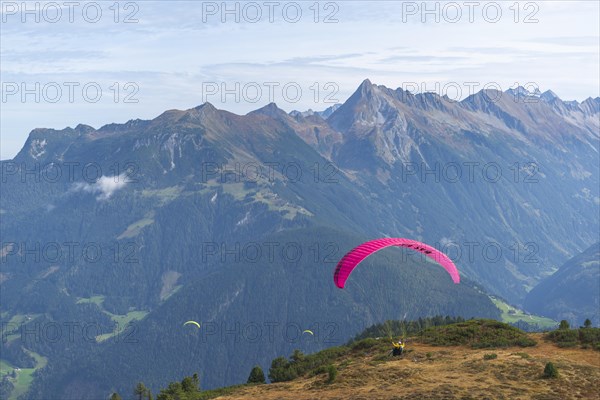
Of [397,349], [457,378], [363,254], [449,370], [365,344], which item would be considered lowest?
[365,344]

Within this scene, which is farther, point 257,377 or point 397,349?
point 257,377

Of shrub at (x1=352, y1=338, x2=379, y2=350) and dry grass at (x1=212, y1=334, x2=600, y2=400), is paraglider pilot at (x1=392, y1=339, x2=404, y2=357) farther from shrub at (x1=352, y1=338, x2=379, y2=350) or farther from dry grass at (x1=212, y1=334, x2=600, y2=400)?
shrub at (x1=352, y1=338, x2=379, y2=350)

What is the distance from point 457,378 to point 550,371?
30.0 ft

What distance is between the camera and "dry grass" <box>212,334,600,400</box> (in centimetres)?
6844

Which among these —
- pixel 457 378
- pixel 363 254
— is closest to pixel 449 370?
pixel 457 378

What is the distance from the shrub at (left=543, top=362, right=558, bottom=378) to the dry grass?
0.68 m

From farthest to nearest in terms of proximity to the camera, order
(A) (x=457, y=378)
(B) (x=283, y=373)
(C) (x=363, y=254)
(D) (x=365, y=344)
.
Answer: (D) (x=365, y=344), (B) (x=283, y=373), (C) (x=363, y=254), (A) (x=457, y=378)

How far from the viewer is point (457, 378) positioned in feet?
→ 238

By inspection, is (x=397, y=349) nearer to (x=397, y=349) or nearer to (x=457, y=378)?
(x=397, y=349)

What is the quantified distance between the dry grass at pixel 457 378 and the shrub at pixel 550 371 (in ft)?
2.22

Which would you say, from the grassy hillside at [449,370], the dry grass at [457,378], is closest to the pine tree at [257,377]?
the grassy hillside at [449,370]

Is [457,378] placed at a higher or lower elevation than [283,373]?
higher

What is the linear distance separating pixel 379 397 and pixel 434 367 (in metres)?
12.1

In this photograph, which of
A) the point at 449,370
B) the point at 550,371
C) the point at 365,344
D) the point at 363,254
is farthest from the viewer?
the point at 365,344
